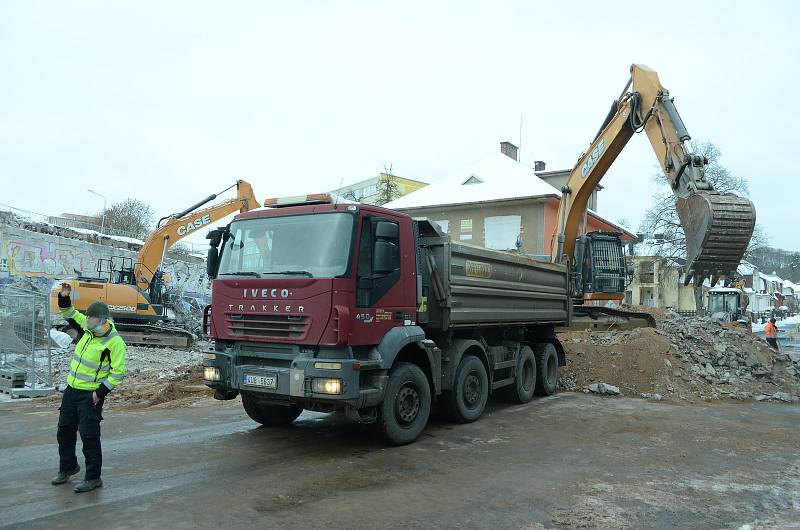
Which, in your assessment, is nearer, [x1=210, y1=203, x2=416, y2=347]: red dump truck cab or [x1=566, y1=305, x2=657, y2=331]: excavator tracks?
[x1=210, y1=203, x2=416, y2=347]: red dump truck cab

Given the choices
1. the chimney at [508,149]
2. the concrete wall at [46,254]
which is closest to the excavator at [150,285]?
the concrete wall at [46,254]

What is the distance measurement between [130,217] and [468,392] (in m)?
48.7

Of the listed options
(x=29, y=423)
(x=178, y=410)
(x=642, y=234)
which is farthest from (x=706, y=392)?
(x=642, y=234)

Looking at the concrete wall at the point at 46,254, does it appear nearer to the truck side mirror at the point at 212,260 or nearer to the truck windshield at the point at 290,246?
the truck side mirror at the point at 212,260

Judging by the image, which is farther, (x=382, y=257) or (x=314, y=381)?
(x=382, y=257)

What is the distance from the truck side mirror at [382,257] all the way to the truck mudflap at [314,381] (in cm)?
106

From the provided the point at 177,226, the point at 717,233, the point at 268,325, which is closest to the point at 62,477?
the point at 268,325

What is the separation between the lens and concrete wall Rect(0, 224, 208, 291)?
20.9 metres

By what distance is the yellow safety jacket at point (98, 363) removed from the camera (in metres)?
5.46

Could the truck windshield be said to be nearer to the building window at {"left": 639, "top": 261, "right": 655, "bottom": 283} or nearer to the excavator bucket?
the excavator bucket

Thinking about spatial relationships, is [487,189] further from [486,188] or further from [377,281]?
[377,281]

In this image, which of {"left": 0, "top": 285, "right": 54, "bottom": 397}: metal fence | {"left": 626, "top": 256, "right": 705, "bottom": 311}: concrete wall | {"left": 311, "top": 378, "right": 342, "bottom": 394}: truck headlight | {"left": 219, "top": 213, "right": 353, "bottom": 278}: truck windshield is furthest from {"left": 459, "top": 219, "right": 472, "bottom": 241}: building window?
{"left": 626, "top": 256, "right": 705, "bottom": 311}: concrete wall

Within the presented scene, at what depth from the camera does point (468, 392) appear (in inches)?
348

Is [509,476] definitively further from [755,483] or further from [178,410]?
[178,410]
